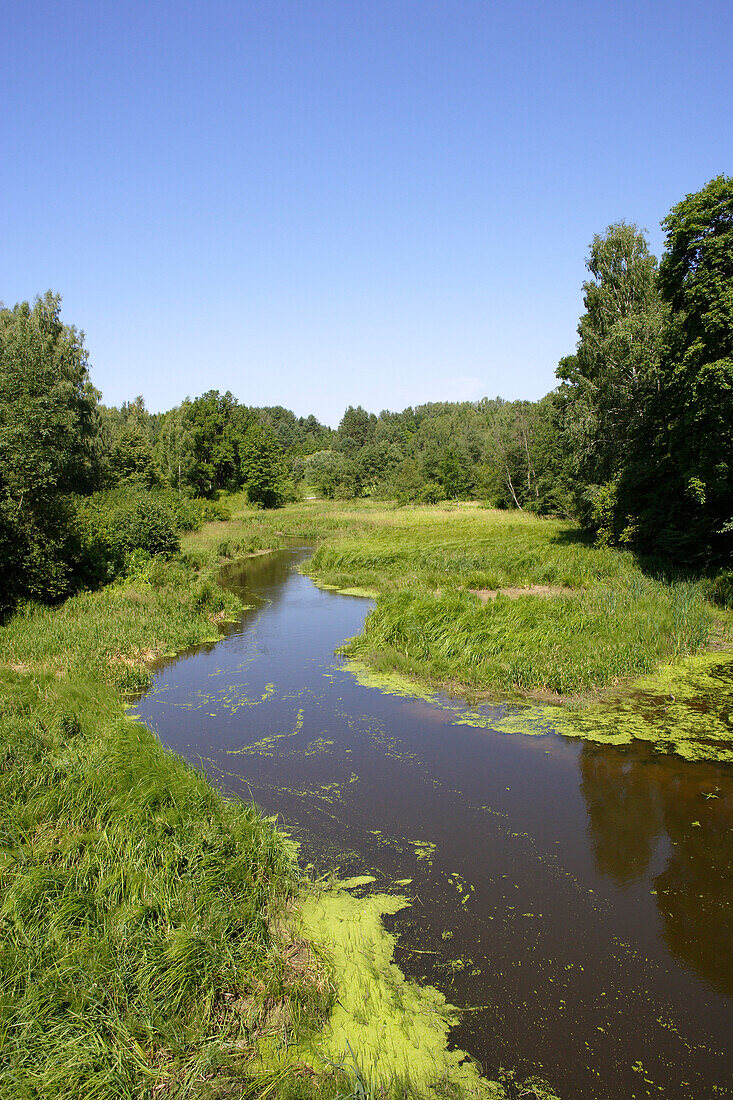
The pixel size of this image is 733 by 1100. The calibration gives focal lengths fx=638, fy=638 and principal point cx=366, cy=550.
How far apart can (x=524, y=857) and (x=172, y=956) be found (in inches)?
166

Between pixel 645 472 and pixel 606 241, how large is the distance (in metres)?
12.8

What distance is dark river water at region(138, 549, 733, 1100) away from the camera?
5.17 m

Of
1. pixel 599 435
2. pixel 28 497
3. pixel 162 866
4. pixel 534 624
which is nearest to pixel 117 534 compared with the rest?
pixel 28 497

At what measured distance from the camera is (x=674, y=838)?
26.0ft

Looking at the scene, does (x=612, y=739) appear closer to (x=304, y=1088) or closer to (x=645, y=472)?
(x=304, y=1088)

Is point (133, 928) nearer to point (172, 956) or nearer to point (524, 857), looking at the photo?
point (172, 956)

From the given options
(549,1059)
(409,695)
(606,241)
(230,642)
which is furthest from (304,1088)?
→ (606,241)

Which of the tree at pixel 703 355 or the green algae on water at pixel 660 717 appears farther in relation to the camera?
the tree at pixel 703 355

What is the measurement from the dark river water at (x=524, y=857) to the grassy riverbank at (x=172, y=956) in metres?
0.58

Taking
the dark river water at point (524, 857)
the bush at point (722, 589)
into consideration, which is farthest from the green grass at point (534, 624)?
the dark river water at point (524, 857)

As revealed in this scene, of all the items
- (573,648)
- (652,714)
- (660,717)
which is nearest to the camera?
(660,717)

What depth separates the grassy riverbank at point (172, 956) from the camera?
14.8ft

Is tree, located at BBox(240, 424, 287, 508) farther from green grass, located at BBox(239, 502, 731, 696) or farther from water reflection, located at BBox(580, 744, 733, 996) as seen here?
water reflection, located at BBox(580, 744, 733, 996)

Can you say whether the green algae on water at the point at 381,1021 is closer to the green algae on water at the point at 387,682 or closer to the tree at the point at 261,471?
the green algae on water at the point at 387,682
